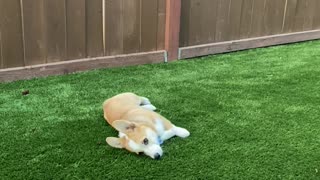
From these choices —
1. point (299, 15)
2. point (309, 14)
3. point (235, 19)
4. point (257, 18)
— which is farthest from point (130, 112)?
point (309, 14)

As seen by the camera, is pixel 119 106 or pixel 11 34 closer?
pixel 119 106

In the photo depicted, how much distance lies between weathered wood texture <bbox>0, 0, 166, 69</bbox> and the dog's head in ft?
5.27

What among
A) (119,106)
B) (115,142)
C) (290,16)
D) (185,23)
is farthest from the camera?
(290,16)

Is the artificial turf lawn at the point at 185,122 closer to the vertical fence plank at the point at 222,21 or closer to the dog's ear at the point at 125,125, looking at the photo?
the dog's ear at the point at 125,125

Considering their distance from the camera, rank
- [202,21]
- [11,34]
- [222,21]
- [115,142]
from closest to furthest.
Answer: [115,142]
[11,34]
[202,21]
[222,21]

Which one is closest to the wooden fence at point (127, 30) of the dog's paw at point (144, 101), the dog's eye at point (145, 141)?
the dog's paw at point (144, 101)

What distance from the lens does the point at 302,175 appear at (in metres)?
2.31

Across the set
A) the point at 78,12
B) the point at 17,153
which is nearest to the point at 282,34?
the point at 78,12

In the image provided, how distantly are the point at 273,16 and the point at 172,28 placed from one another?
143 centimetres

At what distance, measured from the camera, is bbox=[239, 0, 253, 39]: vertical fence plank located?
4.92m

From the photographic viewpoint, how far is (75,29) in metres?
3.94

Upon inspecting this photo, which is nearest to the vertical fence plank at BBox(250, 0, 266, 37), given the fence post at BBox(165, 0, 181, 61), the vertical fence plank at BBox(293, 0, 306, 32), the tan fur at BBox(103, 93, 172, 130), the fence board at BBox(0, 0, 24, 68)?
the vertical fence plank at BBox(293, 0, 306, 32)

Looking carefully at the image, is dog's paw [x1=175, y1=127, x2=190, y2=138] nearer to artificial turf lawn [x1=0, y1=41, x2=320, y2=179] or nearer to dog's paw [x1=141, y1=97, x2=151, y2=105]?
artificial turf lawn [x1=0, y1=41, x2=320, y2=179]

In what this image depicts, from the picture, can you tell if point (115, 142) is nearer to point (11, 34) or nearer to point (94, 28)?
point (11, 34)
